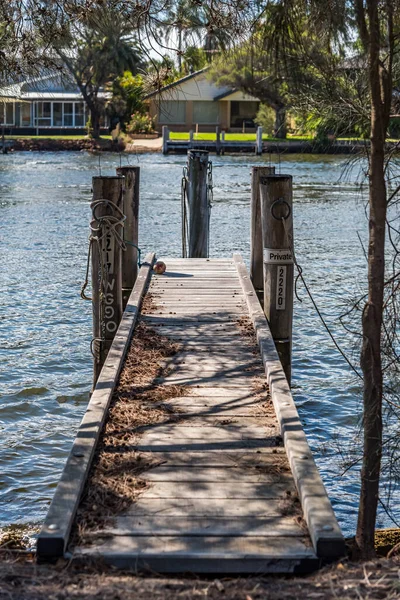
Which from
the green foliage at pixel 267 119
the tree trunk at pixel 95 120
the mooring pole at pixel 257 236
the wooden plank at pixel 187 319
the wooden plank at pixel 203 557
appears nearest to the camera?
the wooden plank at pixel 203 557

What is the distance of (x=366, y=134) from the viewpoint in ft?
18.7

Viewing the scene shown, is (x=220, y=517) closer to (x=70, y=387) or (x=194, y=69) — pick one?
(x=194, y=69)

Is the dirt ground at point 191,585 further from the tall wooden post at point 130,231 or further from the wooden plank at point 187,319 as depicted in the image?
the tall wooden post at point 130,231

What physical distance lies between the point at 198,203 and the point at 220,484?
28.6 feet

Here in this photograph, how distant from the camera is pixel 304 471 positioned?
4820 millimetres

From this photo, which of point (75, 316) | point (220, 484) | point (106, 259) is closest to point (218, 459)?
point (220, 484)

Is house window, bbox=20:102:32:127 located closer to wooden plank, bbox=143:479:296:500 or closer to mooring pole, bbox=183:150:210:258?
mooring pole, bbox=183:150:210:258

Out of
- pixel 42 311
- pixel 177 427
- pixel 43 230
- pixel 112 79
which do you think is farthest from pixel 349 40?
pixel 112 79

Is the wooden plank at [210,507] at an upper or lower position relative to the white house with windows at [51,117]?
lower

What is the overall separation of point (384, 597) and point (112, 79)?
2469 inches

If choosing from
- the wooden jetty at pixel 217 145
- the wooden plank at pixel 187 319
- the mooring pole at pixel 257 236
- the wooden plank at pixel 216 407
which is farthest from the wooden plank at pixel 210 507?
the wooden jetty at pixel 217 145

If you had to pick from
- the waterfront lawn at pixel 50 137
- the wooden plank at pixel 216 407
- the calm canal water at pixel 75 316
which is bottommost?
the calm canal water at pixel 75 316

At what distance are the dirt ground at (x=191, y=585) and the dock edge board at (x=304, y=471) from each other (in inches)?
5.0

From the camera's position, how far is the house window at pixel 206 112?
68375 millimetres
